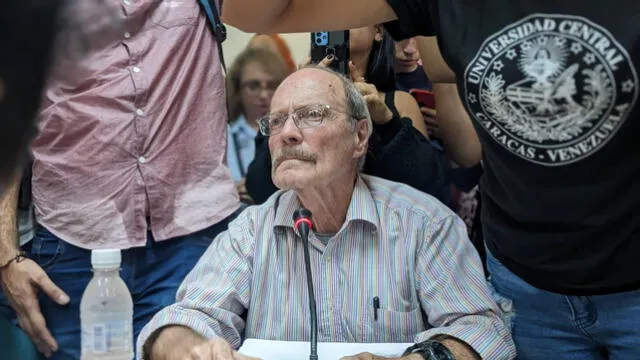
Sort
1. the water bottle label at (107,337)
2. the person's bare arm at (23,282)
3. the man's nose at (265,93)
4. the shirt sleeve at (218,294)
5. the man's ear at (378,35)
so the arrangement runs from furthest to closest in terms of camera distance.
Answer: the man's nose at (265,93) → the man's ear at (378,35) → the person's bare arm at (23,282) → the water bottle label at (107,337) → the shirt sleeve at (218,294)

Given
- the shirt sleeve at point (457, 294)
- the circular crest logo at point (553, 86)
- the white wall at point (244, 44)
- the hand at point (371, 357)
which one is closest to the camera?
the circular crest logo at point (553, 86)

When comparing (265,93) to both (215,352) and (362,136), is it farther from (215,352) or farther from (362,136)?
(215,352)

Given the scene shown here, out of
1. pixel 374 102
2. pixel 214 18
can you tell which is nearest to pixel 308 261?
pixel 374 102

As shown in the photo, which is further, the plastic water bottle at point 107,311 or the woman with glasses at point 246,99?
the woman with glasses at point 246,99

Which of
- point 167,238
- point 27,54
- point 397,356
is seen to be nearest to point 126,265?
point 167,238

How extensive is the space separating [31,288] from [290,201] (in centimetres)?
67

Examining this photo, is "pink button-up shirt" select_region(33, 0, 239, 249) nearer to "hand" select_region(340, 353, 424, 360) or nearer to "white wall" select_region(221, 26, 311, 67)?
"hand" select_region(340, 353, 424, 360)

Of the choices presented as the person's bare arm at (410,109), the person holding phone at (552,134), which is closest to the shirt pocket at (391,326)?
the person holding phone at (552,134)

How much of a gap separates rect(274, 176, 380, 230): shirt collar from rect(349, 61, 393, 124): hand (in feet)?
0.63

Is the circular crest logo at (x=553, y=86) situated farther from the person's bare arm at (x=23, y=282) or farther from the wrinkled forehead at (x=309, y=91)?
the person's bare arm at (x=23, y=282)

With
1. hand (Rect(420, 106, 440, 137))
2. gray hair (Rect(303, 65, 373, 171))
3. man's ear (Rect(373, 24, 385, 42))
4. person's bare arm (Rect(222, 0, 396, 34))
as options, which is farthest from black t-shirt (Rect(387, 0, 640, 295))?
hand (Rect(420, 106, 440, 137))

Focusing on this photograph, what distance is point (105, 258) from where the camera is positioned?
5.98ft

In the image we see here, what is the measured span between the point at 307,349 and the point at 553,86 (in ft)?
2.41

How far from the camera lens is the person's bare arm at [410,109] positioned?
218cm
